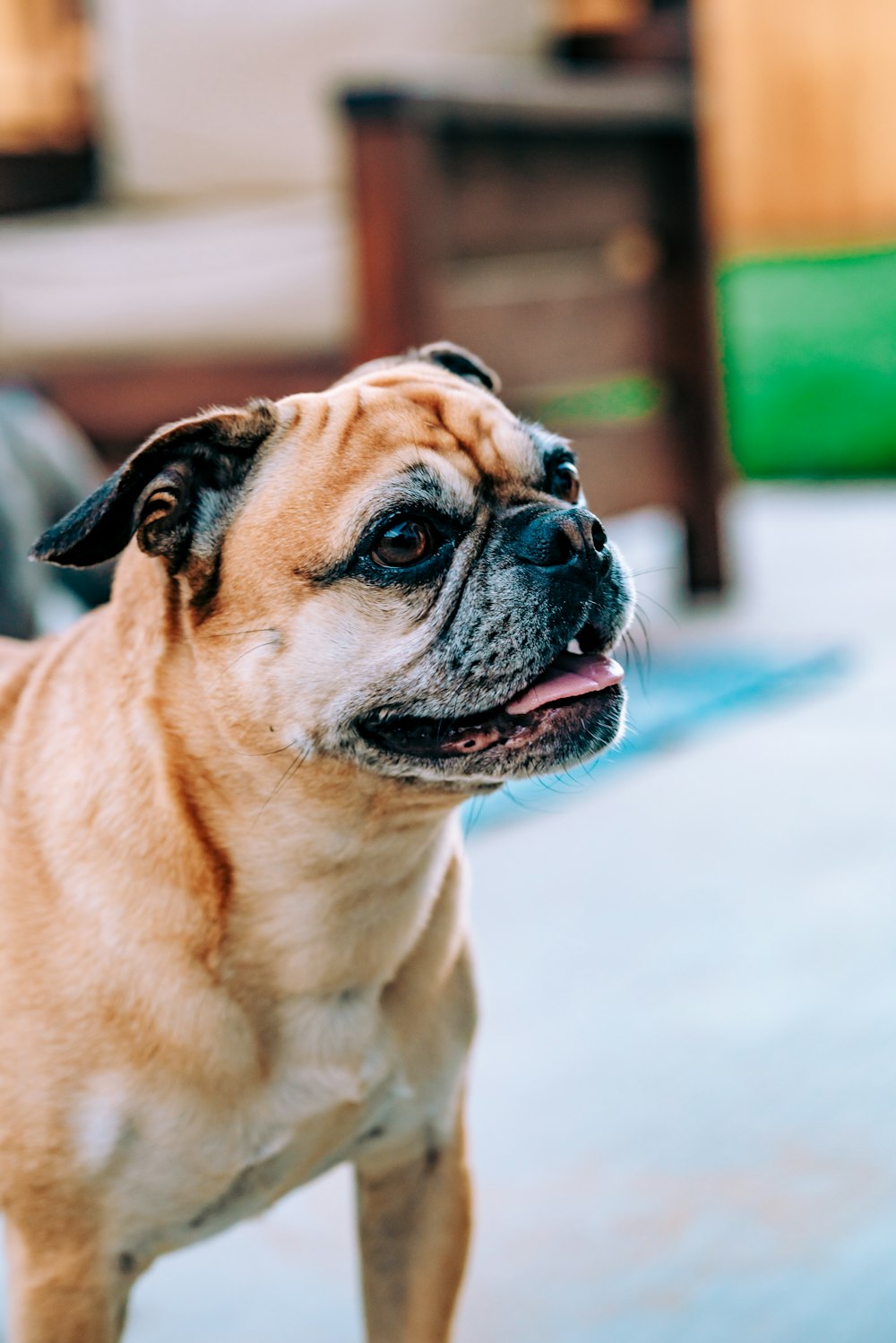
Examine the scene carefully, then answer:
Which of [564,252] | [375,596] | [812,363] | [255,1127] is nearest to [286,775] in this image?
[375,596]

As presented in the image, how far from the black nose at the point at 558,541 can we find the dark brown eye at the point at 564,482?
136 millimetres

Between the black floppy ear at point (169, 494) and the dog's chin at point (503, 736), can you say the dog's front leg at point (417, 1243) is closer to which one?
the dog's chin at point (503, 736)

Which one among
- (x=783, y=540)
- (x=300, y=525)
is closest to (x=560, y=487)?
(x=300, y=525)

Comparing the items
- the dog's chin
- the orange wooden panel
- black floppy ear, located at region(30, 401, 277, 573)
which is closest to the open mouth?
the dog's chin

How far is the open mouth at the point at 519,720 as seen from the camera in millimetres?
1333

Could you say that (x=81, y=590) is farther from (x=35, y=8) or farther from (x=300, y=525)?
(x=35, y=8)

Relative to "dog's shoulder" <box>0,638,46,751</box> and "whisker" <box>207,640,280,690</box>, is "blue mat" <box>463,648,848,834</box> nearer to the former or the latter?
"dog's shoulder" <box>0,638,46,751</box>

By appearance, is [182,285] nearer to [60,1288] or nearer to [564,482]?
[564,482]

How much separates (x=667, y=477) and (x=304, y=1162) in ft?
10.7

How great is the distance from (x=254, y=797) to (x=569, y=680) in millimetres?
282

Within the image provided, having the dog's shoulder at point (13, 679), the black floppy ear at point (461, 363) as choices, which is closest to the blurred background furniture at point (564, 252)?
the black floppy ear at point (461, 363)

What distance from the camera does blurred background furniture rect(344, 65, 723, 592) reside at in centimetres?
336

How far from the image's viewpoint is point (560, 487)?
5.03ft

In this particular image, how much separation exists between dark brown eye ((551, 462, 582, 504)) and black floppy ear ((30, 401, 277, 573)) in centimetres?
27
